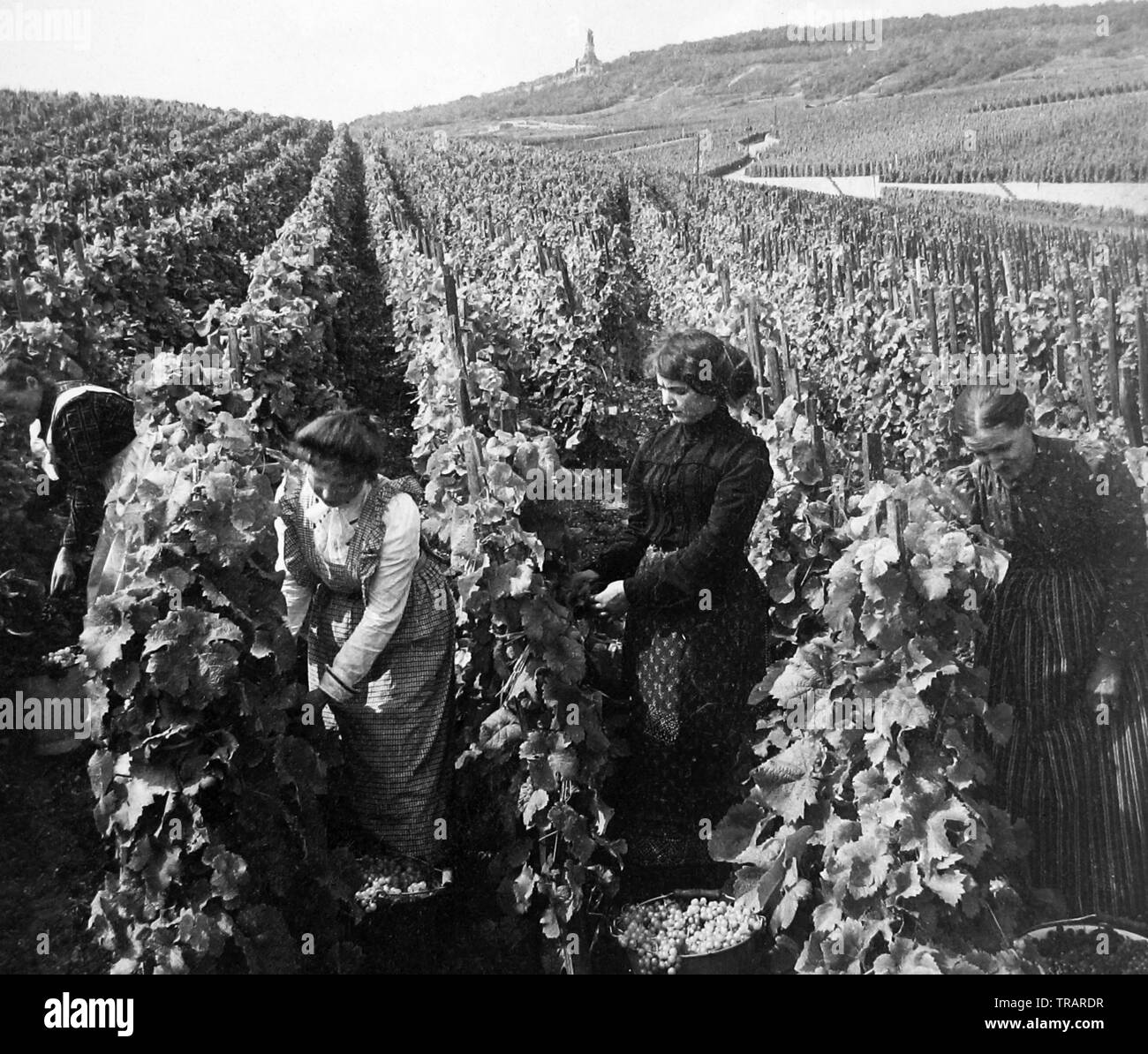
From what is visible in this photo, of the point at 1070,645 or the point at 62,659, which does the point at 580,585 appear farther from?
the point at 62,659

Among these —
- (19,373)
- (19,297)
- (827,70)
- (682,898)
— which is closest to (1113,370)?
(682,898)

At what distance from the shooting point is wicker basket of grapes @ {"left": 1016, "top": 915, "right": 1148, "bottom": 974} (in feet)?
9.61

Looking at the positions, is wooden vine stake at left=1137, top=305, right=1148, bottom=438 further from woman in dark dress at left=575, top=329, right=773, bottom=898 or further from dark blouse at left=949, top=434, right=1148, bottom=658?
woman in dark dress at left=575, top=329, right=773, bottom=898

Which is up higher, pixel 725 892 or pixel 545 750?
pixel 545 750

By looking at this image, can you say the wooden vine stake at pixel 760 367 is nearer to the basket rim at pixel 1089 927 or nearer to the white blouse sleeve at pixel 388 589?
the white blouse sleeve at pixel 388 589

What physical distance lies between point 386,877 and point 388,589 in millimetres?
1107

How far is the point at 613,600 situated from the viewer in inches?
141

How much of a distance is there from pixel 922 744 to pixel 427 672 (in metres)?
1.63

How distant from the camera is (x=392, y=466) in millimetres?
8477

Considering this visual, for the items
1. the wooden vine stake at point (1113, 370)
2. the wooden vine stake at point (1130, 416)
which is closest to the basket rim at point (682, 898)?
the wooden vine stake at point (1130, 416)

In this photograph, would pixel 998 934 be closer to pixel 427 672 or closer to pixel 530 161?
pixel 427 672

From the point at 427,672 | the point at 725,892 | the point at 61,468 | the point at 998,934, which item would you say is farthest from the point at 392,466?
the point at 998,934

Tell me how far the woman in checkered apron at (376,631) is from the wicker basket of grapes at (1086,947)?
1.95 metres

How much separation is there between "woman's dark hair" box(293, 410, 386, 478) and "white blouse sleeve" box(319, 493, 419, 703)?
0.21 metres
